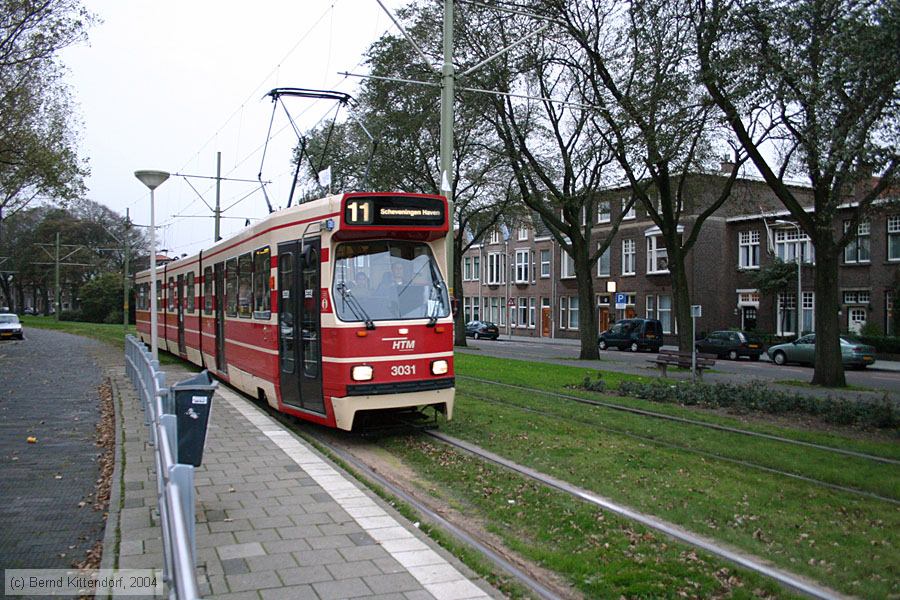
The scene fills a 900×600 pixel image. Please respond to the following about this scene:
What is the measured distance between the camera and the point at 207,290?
1700 cm

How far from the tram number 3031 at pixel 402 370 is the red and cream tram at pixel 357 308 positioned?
13 millimetres

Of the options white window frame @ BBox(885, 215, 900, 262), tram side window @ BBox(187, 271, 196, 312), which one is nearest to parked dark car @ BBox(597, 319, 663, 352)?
white window frame @ BBox(885, 215, 900, 262)

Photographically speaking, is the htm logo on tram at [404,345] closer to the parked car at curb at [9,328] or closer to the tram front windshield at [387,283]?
the tram front windshield at [387,283]

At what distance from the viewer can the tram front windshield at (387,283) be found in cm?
996

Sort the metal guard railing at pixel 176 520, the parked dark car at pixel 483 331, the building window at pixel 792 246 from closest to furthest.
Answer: the metal guard railing at pixel 176 520, the building window at pixel 792 246, the parked dark car at pixel 483 331

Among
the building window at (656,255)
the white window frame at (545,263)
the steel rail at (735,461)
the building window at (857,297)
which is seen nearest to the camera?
→ the steel rail at (735,461)

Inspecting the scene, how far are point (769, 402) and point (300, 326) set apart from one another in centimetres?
873

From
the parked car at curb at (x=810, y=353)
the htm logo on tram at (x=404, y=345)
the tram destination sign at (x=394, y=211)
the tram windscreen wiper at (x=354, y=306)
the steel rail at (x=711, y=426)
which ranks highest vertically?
the tram destination sign at (x=394, y=211)

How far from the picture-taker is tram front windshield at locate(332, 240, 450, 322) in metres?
9.96

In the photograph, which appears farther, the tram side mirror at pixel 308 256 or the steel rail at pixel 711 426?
the tram side mirror at pixel 308 256

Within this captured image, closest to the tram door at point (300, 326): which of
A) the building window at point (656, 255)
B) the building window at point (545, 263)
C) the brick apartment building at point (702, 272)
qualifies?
the brick apartment building at point (702, 272)

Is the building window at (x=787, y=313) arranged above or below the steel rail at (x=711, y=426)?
above

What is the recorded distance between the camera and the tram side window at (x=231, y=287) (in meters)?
14.2

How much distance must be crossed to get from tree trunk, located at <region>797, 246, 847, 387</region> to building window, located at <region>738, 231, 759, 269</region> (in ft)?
87.1
